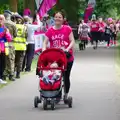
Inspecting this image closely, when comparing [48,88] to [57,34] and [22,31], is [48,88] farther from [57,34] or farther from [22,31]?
[22,31]

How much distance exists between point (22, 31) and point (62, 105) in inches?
237

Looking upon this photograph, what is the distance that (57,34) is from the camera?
11734mm

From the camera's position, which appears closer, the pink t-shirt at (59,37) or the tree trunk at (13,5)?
the pink t-shirt at (59,37)

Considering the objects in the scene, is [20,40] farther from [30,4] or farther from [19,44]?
[30,4]

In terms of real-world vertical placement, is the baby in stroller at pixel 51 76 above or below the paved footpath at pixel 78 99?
above

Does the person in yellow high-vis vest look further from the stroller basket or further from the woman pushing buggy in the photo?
the stroller basket

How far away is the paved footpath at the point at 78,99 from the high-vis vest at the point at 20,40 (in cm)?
94

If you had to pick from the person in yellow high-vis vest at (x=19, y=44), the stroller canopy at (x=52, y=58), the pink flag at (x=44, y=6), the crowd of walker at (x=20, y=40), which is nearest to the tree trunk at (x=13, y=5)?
the pink flag at (x=44, y=6)

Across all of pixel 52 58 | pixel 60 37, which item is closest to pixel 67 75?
pixel 52 58

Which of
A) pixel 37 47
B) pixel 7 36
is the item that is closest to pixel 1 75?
pixel 7 36

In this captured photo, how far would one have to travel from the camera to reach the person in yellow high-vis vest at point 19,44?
57.4 ft

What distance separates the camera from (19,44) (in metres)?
17.5

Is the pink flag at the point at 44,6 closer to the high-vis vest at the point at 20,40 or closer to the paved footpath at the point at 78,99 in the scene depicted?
the paved footpath at the point at 78,99

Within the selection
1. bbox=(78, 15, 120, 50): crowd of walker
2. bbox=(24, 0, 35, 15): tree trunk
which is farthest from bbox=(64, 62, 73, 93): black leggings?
bbox=(24, 0, 35, 15): tree trunk
